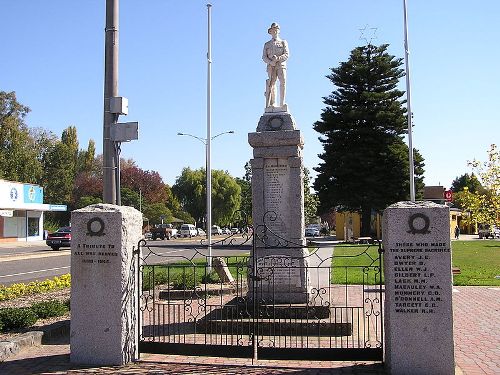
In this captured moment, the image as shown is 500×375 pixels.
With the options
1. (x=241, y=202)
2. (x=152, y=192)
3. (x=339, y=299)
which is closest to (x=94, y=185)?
(x=152, y=192)

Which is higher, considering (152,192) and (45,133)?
(45,133)

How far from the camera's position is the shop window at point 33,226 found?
51.7m

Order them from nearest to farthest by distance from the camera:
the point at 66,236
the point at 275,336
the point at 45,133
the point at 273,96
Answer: the point at 275,336 → the point at 273,96 → the point at 66,236 → the point at 45,133

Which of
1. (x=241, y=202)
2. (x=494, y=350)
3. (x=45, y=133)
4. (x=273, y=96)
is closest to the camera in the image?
(x=494, y=350)

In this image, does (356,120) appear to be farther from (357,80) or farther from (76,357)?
(76,357)

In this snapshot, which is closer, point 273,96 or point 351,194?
point 273,96

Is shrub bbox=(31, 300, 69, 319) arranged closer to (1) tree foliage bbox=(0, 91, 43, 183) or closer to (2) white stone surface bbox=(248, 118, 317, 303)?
(2) white stone surface bbox=(248, 118, 317, 303)

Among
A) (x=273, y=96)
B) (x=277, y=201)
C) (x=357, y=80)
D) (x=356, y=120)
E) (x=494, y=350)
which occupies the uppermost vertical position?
(x=357, y=80)

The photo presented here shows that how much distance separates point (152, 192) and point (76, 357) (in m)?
74.9

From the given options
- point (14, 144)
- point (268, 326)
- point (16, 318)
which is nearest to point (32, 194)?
point (14, 144)

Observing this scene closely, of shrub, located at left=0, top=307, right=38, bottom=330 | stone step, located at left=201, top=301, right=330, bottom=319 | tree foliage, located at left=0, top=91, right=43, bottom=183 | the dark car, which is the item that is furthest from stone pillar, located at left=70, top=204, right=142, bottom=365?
tree foliage, located at left=0, top=91, right=43, bottom=183

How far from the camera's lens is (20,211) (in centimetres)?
4928

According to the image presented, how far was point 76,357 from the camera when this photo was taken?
7.54 meters

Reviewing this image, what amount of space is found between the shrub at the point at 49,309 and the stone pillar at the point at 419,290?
21.4ft
